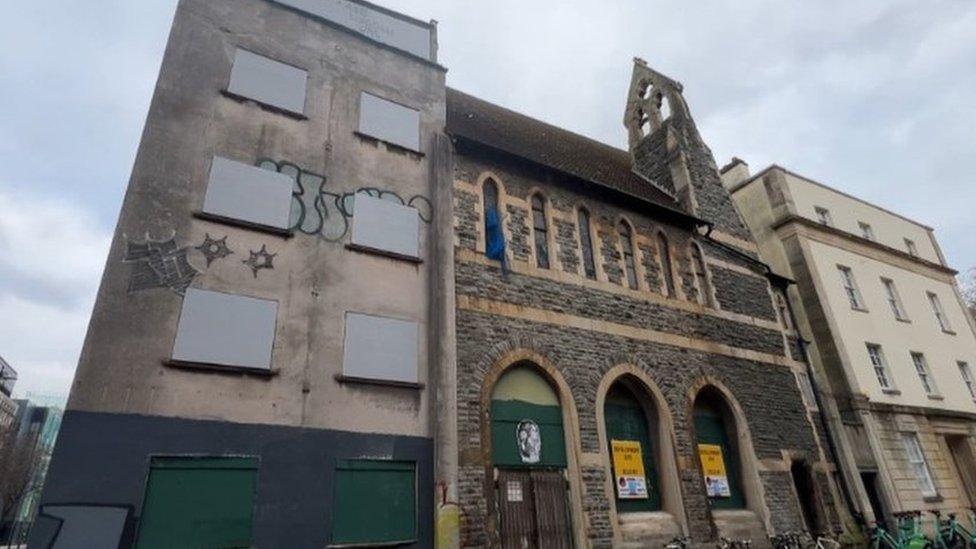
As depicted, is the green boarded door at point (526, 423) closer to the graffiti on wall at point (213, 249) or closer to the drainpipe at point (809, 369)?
the graffiti on wall at point (213, 249)

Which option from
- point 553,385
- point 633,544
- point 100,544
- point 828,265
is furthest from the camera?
point 828,265

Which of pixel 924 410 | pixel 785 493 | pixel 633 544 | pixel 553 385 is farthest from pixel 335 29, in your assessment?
pixel 924 410

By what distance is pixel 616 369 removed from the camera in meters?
12.3

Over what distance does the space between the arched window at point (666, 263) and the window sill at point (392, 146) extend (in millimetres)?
7306

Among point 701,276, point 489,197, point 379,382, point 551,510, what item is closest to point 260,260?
point 379,382

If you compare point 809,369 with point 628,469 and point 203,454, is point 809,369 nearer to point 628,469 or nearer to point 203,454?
point 628,469

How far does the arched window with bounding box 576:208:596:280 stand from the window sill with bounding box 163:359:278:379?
25.0 ft

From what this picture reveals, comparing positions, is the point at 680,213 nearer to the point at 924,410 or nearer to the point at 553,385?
the point at 553,385

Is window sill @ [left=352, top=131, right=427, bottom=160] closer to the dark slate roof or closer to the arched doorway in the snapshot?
the dark slate roof

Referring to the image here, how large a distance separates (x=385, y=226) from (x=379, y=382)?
128 inches

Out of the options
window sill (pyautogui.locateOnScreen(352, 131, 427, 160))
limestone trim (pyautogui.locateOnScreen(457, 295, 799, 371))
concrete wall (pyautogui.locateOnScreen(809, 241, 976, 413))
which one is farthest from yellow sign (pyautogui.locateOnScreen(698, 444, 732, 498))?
window sill (pyautogui.locateOnScreen(352, 131, 427, 160))

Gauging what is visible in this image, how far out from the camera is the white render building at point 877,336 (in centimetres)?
1788

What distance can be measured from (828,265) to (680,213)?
9596 mm

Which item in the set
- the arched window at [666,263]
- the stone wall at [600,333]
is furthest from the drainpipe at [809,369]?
the arched window at [666,263]
